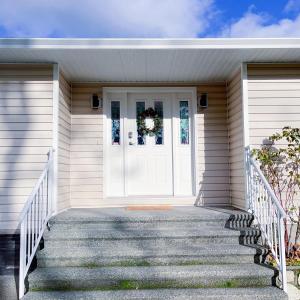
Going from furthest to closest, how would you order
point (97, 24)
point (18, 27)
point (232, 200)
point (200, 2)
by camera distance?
point (18, 27)
point (97, 24)
point (200, 2)
point (232, 200)

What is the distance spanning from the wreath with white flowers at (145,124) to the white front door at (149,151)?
50 millimetres

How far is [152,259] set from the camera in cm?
331

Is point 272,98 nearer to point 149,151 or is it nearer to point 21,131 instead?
point 149,151

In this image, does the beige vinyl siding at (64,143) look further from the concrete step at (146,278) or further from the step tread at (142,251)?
the concrete step at (146,278)

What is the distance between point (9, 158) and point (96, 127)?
1.45 m

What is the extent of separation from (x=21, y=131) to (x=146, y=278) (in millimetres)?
2586

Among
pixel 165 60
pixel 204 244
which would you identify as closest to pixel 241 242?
pixel 204 244

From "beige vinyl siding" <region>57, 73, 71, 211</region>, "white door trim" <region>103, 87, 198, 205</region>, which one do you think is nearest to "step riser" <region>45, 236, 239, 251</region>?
"beige vinyl siding" <region>57, 73, 71, 211</region>

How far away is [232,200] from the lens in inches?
198

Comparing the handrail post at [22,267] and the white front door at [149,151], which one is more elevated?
the white front door at [149,151]

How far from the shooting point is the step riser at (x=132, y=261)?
3279 mm

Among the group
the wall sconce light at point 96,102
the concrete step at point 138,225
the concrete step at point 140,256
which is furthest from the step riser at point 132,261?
the wall sconce light at point 96,102

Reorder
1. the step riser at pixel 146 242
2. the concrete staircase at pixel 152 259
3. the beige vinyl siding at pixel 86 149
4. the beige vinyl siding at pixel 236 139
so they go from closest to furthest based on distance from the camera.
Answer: the concrete staircase at pixel 152 259 < the step riser at pixel 146 242 < the beige vinyl siding at pixel 236 139 < the beige vinyl siding at pixel 86 149

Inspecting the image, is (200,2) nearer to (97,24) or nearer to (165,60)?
(97,24)
